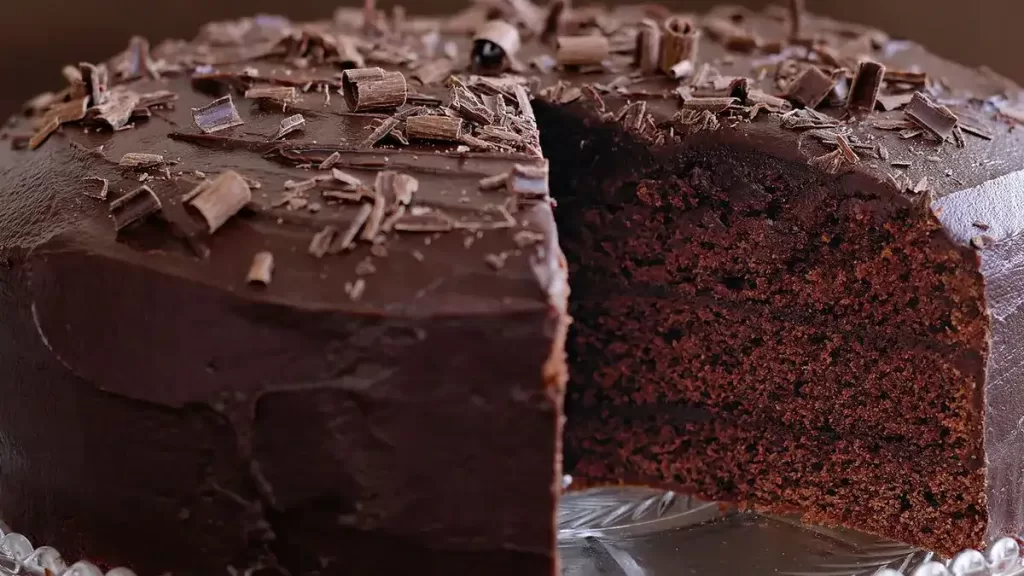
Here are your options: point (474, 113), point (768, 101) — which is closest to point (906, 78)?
point (768, 101)

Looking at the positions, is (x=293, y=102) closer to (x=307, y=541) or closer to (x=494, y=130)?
(x=494, y=130)

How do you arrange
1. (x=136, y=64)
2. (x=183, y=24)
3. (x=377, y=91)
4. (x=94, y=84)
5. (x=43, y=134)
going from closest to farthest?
(x=377, y=91)
(x=43, y=134)
(x=94, y=84)
(x=136, y=64)
(x=183, y=24)

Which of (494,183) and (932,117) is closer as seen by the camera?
(494,183)

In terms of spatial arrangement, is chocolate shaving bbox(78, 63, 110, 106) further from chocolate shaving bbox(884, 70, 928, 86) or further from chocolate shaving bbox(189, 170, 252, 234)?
chocolate shaving bbox(884, 70, 928, 86)

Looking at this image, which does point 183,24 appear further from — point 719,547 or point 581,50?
point 719,547

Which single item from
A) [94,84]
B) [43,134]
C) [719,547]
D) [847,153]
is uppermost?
[847,153]

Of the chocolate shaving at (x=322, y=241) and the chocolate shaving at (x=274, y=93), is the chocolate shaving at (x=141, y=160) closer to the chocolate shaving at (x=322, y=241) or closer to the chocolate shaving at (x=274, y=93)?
the chocolate shaving at (x=274, y=93)

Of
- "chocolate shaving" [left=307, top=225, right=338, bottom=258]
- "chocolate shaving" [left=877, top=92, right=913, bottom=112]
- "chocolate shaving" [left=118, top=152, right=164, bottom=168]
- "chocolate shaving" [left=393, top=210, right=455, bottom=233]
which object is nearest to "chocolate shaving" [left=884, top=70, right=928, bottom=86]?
"chocolate shaving" [left=877, top=92, right=913, bottom=112]

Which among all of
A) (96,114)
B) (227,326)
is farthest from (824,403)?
(96,114)
